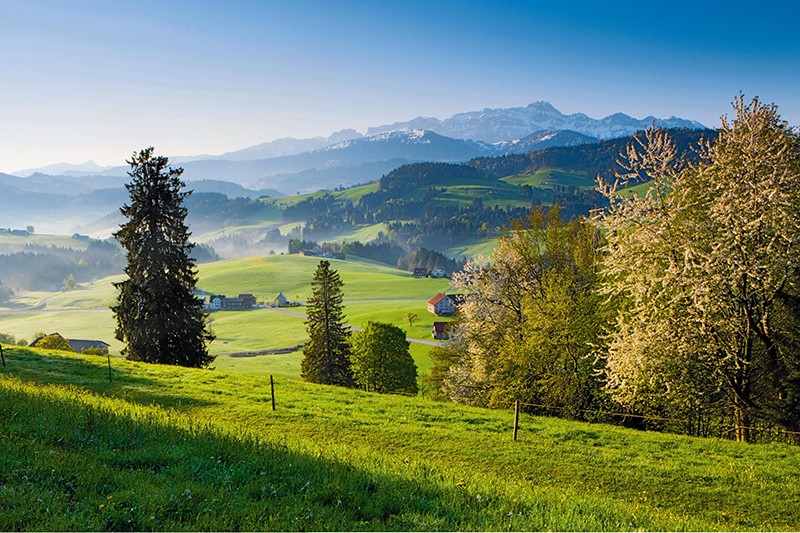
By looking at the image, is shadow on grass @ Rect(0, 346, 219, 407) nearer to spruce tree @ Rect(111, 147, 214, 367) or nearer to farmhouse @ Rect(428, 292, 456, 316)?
spruce tree @ Rect(111, 147, 214, 367)

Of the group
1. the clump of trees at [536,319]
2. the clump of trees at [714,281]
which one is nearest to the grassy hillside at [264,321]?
the clump of trees at [536,319]

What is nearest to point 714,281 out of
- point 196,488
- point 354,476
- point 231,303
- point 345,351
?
point 354,476

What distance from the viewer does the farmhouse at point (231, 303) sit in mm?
169750

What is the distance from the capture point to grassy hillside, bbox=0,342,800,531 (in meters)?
7.09

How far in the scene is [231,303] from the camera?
17125 cm

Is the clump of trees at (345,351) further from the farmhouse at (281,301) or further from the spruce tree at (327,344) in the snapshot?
the farmhouse at (281,301)

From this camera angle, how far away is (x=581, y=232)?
3403cm

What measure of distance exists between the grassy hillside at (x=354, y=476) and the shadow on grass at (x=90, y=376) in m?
3.37

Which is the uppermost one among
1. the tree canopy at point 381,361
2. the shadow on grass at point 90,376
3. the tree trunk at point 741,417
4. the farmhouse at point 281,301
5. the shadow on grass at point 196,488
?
the shadow on grass at point 196,488

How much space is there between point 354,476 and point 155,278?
115 feet

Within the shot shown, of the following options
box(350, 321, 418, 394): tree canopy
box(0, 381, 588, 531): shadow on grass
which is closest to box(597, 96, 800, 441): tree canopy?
box(0, 381, 588, 531): shadow on grass

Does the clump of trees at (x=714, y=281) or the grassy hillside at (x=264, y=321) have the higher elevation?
the clump of trees at (x=714, y=281)

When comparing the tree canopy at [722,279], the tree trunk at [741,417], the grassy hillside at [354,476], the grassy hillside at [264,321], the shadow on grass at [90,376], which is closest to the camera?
the grassy hillside at [354,476]

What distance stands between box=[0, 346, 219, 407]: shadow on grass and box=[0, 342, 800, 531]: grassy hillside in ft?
11.1
